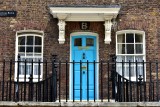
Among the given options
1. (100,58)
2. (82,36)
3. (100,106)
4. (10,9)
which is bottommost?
(100,106)

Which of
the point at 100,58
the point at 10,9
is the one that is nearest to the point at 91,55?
the point at 100,58

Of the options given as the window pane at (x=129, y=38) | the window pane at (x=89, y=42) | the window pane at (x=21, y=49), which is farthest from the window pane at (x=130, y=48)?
the window pane at (x=21, y=49)

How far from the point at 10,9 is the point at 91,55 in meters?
3.84

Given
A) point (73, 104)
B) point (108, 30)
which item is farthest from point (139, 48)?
point (73, 104)

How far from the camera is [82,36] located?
47.1 feet

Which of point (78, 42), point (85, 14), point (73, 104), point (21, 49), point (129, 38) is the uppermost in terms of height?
point (85, 14)

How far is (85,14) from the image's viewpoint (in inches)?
533

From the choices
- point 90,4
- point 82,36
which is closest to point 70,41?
point 82,36

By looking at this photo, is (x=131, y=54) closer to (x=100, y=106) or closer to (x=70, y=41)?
(x=70, y=41)

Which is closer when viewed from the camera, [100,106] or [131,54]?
[100,106]

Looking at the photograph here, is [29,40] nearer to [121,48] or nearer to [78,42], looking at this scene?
[78,42]

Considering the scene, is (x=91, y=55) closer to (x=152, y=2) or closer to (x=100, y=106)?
(x=152, y=2)

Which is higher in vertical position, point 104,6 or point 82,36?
point 104,6

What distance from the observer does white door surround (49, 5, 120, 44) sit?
13.3 metres
